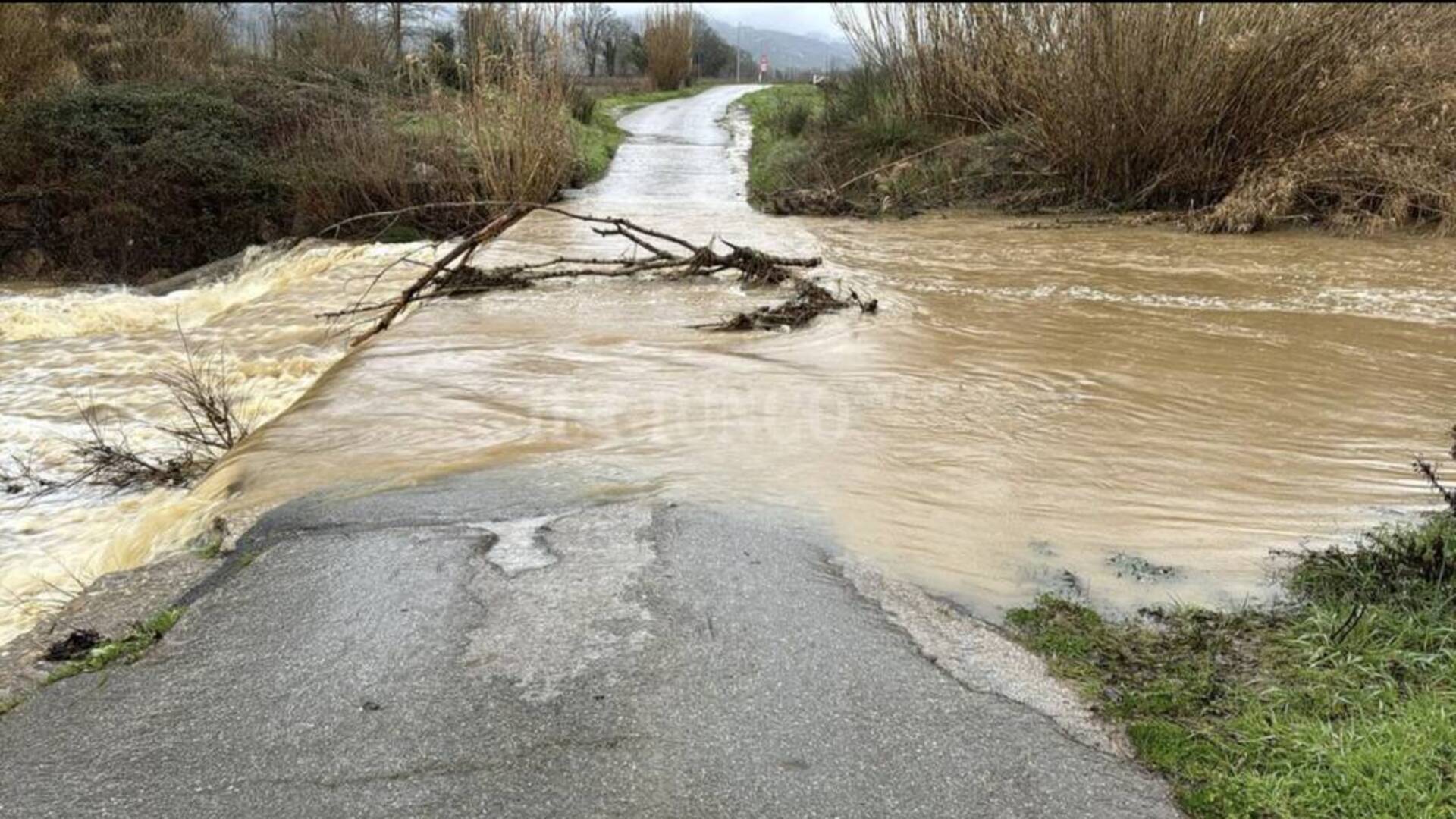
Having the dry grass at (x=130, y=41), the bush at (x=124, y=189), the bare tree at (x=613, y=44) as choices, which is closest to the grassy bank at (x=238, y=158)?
the bush at (x=124, y=189)

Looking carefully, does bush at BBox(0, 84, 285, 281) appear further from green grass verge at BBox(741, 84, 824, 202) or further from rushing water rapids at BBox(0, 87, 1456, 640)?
green grass verge at BBox(741, 84, 824, 202)

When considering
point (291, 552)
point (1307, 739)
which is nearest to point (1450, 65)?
point (1307, 739)

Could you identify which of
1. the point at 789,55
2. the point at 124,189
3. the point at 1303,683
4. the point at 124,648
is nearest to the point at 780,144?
the point at 124,189

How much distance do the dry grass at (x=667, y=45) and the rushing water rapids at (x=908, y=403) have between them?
2864cm

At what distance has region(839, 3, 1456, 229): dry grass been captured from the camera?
40.0 feet

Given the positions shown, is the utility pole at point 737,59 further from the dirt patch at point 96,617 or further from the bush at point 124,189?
the dirt patch at point 96,617

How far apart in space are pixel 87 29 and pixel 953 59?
14.8m

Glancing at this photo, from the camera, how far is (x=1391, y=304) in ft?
28.5

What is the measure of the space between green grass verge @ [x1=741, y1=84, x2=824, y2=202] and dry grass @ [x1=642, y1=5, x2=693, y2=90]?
8513mm

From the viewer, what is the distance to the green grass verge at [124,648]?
3.11 m

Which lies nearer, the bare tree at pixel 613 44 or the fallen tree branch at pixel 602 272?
the fallen tree branch at pixel 602 272

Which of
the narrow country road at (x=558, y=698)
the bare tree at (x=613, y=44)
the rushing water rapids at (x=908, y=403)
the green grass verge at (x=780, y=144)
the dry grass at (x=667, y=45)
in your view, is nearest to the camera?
the narrow country road at (x=558, y=698)

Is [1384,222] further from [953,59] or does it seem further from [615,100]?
[615,100]

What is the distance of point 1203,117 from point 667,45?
91.6 feet
